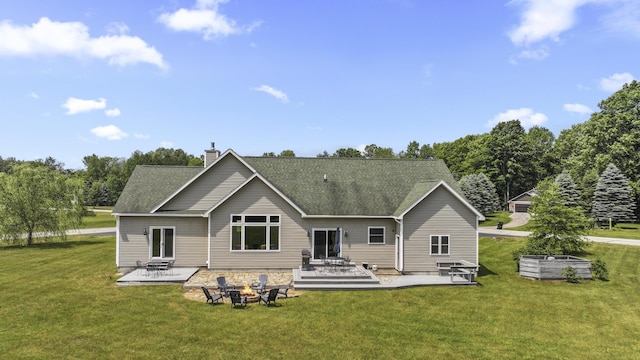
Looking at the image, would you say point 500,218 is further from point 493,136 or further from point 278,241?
point 278,241

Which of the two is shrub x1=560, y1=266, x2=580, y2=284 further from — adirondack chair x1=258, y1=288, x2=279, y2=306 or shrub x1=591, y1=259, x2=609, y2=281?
adirondack chair x1=258, y1=288, x2=279, y2=306

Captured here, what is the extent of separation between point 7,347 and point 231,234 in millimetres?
10998

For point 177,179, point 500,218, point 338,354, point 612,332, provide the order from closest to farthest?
1. point 338,354
2. point 612,332
3. point 177,179
4. point 500,218

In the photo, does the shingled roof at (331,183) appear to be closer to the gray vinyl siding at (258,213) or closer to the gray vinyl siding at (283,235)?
the gray vinyl siding at (283,235)

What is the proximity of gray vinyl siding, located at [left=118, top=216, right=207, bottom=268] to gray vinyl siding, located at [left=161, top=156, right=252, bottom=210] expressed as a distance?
→ 94 centimetres

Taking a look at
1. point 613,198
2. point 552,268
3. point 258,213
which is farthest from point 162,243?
point 613,198

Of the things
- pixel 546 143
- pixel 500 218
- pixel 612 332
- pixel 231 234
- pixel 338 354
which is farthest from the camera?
pixel 546 143

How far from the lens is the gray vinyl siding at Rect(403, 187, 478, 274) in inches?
826

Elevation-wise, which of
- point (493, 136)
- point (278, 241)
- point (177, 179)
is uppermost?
point (493, 136)

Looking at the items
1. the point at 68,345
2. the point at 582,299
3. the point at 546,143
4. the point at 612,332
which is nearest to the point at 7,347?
the point at 68,345

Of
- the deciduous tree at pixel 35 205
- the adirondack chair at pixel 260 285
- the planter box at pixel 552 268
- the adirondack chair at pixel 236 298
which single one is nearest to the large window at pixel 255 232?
the adirondack chair at pixel 260 285

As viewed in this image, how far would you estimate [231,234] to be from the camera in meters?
21.0

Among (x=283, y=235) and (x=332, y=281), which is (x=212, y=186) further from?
(x=332, y=281)

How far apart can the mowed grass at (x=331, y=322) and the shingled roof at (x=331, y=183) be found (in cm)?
521
